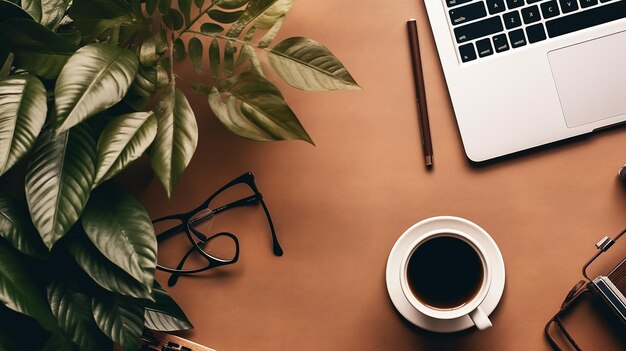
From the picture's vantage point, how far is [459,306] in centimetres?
69

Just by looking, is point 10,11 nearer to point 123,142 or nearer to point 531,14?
point 123,142

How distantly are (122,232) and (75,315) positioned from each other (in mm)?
133

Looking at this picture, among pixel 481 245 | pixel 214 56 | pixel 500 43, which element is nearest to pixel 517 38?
pixel 500 43

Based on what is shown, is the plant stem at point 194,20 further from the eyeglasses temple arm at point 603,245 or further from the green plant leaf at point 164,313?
the eyeglasses temple arm at point 603,245

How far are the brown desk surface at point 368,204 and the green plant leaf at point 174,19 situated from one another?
0.12m

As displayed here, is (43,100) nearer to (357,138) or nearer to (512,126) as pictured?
(357,138)

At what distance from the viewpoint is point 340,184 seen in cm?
77

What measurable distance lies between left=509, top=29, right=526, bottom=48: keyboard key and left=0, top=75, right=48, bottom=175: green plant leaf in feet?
1.72

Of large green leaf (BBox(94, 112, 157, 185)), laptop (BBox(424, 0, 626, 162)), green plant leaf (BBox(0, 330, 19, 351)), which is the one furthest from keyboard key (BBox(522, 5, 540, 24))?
green plant leaf (BBox(0, 330, 19, 351))

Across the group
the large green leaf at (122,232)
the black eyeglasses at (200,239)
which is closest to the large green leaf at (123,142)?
the large green leaf at (122,232)

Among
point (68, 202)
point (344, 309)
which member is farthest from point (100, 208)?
point (344, 309)

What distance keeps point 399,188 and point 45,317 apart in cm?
43

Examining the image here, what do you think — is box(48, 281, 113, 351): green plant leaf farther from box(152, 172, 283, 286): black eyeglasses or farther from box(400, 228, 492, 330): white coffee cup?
box(400, 228, 492, 330): white coffee cup

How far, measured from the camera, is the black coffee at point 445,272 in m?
0.69
